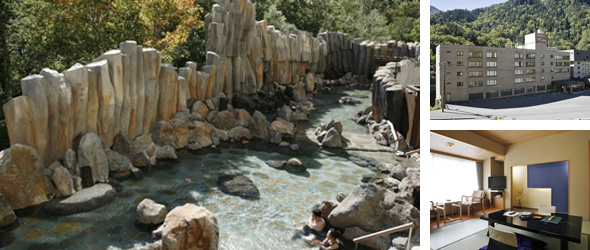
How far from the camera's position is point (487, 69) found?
9.13ft

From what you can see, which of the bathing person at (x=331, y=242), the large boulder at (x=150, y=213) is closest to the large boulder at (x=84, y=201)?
the large boulder at (x=150, y=213)

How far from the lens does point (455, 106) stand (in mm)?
2816

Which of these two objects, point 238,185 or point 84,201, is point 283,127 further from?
point 84,201

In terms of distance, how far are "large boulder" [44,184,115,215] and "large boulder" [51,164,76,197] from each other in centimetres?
20

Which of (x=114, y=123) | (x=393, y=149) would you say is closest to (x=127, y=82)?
(x=114, y=123)

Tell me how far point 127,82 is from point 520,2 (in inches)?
314

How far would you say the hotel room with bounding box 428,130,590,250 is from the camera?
2.79 meters

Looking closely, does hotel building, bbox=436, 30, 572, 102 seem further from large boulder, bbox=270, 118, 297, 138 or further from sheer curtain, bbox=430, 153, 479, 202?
large boulder, bbox=270, 118, 297, 138

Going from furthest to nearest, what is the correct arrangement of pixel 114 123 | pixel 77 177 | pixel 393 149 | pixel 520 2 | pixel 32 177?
pixel 393 149 → pixel 114 123 → pixel 77 177 → pixel 32 177 → pixel 520 2

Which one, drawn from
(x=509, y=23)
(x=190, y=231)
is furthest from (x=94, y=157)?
(x=509, y=23)

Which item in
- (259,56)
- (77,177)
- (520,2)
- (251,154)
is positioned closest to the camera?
(520,2)

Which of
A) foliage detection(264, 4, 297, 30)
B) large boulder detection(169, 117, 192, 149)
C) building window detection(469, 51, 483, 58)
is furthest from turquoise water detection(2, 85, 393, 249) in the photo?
foliage detection(264, 4, 297, 30)

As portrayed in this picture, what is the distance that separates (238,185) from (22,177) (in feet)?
11.3

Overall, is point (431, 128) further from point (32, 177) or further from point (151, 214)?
point (32, 177)
